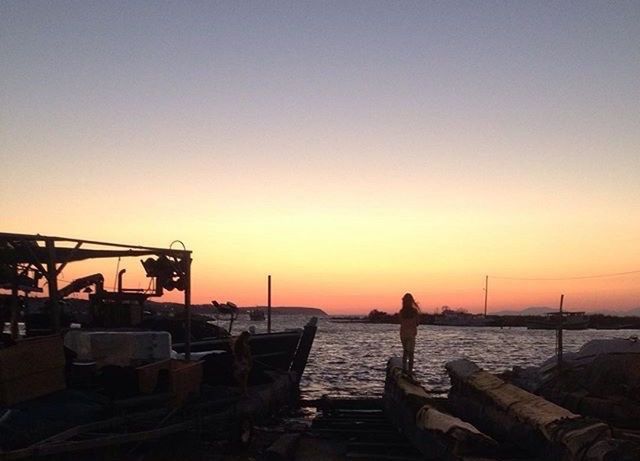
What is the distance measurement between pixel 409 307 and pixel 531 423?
7.66 m

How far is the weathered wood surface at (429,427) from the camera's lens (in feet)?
32.6

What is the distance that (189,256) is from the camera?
13672 mm

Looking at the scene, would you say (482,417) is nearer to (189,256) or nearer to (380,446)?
(380,446)

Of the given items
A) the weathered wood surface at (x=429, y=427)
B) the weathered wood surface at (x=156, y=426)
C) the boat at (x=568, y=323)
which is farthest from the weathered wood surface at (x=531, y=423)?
the boat at (x=568, y=323)

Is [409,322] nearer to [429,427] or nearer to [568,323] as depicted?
[429,427]

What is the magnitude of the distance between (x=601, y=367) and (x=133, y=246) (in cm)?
1077

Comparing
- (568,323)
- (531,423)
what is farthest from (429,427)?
(568,323)

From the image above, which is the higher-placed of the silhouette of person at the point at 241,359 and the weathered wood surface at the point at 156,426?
the silhouette of person at the point at 241,359

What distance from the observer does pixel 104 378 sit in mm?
11484

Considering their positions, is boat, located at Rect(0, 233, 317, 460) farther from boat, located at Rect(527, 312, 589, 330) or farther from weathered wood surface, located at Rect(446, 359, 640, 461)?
boat, located at Rect(527, 312, 589, 330)

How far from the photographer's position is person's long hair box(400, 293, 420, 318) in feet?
58.5

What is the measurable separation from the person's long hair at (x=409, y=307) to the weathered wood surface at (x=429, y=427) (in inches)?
71.6

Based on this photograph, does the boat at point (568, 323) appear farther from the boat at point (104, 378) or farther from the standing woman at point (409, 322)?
the boat at point (104, 378)

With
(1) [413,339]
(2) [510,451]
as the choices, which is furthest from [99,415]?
(1) [413,339]
